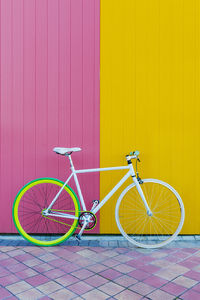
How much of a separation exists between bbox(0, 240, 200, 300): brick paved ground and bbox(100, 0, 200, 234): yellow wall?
0.63 meters

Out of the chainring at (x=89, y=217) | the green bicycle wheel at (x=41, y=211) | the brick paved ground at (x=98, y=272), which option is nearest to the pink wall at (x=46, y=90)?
the green bicycle wheel at (x=41, y=211)

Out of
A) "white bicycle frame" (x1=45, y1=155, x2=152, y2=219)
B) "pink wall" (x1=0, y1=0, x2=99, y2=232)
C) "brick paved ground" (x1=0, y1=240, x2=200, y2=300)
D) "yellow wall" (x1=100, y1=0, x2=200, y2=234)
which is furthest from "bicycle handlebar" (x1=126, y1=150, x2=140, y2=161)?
"brick paved ground" (x1=0, y1=240, x2=200, y2=300)

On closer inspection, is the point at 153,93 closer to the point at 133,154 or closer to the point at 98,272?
the point at 133,154

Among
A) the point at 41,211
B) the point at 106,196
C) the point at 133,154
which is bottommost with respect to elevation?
the point at 41,211

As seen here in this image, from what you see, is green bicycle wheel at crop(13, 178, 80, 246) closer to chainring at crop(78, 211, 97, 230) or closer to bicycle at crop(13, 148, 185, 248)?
bicycle at crop(13, 148, 185, 248)

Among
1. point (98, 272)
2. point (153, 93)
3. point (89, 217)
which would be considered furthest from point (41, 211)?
point (153, 93)

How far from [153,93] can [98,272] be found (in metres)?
2.22

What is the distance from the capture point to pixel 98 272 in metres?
2.73

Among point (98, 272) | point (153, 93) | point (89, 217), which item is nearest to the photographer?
point (98, 272)

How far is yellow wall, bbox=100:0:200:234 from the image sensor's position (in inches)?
144

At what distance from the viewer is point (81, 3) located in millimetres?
3664

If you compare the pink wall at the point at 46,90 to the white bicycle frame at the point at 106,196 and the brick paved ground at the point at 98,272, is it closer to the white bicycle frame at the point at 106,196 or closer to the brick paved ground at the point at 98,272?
the white bicycle frame at the point at 106,196

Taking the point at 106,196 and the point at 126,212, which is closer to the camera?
the point at 106,196

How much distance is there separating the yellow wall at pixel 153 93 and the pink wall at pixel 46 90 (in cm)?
18
